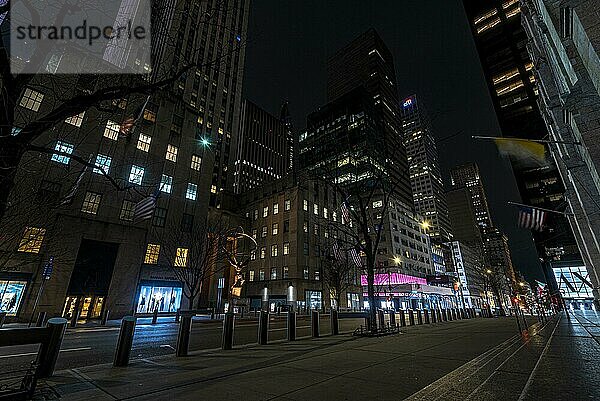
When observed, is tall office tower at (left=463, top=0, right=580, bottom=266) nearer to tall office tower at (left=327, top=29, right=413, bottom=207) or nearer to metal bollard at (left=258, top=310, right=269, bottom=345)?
tall office tower at (left=327, top=29, right=413, bottom=207)

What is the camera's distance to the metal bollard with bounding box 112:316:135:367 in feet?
19.7

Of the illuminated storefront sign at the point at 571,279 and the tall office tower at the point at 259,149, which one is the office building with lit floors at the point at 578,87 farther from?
the tall office tower at the point at 259,149

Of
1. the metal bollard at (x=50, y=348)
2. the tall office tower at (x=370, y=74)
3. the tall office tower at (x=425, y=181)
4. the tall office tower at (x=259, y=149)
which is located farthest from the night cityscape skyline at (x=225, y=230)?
the tall office tower at (x=425, y=181)

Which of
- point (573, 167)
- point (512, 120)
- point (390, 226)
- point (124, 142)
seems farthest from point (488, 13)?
point (124, 142)

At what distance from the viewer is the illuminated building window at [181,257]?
3050cm

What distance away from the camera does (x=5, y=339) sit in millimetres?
3771

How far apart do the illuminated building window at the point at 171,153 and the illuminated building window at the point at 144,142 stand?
238 cm

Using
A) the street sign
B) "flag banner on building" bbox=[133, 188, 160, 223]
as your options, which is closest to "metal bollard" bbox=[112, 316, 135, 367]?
"flag banner on building" bbox=[133, 188, 160, 223]

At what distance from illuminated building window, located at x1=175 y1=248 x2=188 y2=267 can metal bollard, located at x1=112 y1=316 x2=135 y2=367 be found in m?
26.4

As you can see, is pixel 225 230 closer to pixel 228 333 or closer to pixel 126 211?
pixel 126 211

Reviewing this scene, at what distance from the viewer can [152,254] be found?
29.6 m

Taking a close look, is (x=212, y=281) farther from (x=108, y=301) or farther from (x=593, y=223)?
(x=593, y=223)

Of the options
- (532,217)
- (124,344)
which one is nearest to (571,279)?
(532,217)

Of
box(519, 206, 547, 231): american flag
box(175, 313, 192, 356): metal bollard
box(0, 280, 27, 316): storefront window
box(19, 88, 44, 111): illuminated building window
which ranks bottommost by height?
box(175, 313, 192, 356): metal bollard
